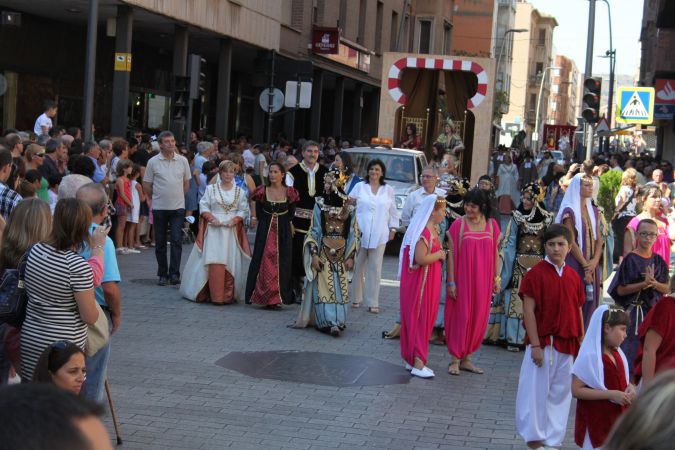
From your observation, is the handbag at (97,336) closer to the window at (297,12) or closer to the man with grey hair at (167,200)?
the man with grey hair at (167,200)

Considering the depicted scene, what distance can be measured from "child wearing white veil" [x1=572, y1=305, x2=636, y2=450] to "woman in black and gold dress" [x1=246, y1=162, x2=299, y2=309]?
7.29 meters

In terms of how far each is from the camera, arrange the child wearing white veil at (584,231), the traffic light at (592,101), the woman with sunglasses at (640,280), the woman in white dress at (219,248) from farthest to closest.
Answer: the traffic light at (592,101) → the woman in white dress at (219,248) → the child wearing white veil at (584,231) → the woman with sunglasses at (640,280)

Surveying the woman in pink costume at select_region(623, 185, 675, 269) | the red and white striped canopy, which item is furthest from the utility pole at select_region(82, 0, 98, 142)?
the woman in pink costume at select_region(623, 185, 675, 269)

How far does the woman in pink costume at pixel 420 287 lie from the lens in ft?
32.5

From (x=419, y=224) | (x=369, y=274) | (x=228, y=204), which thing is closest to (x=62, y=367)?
(x=419, y=224)

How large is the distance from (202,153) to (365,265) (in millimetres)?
5913

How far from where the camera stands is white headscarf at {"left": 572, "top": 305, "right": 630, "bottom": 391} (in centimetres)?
612

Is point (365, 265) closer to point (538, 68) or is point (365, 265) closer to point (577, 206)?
point (577, 206)

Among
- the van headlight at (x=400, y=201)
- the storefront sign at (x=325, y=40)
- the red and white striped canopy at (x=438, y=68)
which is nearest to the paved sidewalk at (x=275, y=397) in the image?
the van headlight at (x=400, y=201)

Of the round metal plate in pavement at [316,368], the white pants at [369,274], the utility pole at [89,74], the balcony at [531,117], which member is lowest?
the round metal plate in pavement at [316,368]

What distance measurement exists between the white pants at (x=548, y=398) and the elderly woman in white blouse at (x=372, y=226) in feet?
20.3

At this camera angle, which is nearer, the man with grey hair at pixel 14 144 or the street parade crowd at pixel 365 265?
the street parade crowd at pixel 365 265

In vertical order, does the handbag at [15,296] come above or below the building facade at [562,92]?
below

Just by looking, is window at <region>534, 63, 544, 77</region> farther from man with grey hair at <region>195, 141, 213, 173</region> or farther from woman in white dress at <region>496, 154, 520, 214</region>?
man with grey hair at <region>195, 141, 213, 173</region>
